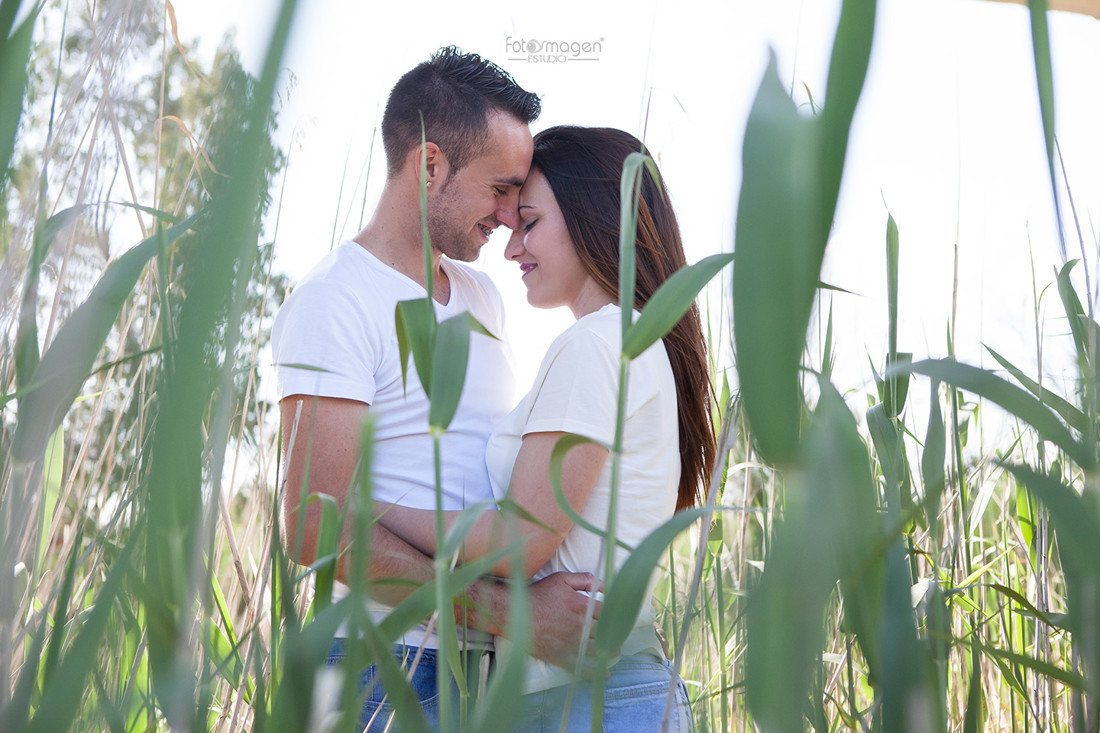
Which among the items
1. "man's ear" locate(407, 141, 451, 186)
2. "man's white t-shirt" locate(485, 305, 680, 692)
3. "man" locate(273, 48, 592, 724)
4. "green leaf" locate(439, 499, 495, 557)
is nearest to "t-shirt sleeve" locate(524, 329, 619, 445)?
"man's white t-shirt" locate(485, 305, 680, 692)

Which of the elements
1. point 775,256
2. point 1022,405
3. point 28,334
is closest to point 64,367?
point 28,334

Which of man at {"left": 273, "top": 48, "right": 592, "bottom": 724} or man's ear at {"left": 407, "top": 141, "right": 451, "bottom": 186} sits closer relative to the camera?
man at {"left": 273, "top": 48, "right": 592, "bottom": 724}

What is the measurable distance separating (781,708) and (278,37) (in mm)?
300

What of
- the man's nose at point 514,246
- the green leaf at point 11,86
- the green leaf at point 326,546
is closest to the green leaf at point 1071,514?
the green leaf at point 326,546

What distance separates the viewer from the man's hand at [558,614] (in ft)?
3.12

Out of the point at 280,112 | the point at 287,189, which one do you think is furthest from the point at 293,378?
the point at 280,112

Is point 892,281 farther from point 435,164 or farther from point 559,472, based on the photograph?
point 435,164

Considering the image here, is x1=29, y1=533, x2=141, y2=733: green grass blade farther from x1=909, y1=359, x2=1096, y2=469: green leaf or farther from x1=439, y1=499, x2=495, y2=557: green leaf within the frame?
x1=909, y1=359, x2=1096, y2=469: green leaf

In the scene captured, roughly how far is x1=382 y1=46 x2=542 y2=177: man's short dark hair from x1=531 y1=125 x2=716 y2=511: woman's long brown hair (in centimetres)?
29

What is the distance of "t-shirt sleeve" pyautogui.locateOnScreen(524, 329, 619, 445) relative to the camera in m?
1.13

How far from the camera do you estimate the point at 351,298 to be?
4.67 feet

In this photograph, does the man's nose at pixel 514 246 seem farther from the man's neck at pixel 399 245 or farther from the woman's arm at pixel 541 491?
the woman's arm at pixel 541 491

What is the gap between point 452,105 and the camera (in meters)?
1.84

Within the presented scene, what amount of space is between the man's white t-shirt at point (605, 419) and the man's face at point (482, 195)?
55 centimetres
